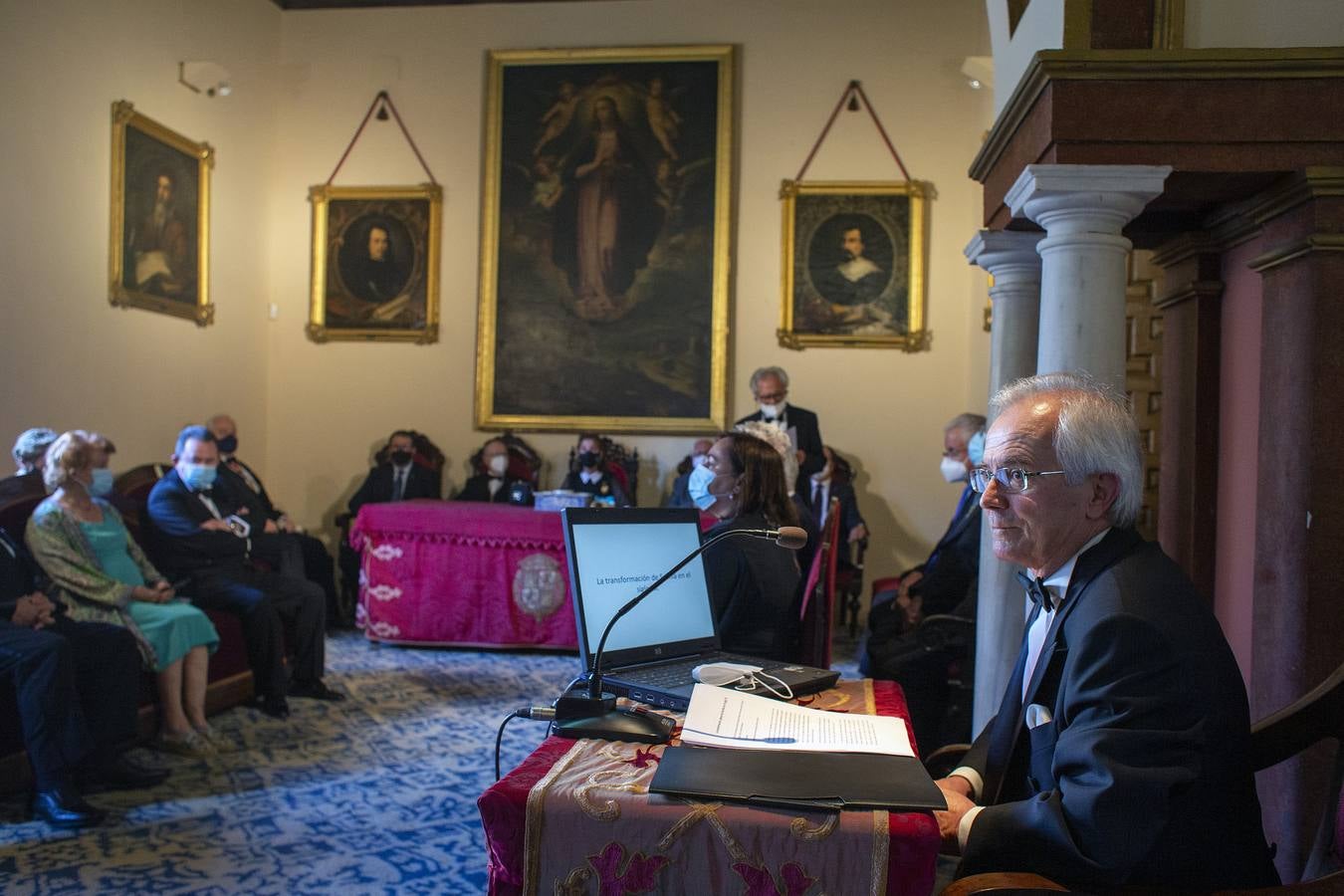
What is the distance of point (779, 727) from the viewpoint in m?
1.93

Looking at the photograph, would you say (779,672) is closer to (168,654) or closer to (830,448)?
(168,654)

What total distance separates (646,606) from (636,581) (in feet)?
0.24

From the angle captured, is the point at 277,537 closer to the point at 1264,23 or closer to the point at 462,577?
the point at 462,577

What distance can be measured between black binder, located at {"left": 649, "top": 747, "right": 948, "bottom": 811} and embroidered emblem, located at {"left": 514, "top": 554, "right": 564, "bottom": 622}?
5208mm

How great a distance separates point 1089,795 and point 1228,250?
2795 mm

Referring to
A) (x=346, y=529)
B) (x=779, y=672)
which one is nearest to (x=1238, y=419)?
(x=779, y=672)

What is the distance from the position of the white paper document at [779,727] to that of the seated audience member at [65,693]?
2.94m

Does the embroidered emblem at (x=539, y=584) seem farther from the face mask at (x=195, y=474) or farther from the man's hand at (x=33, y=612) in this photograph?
the man's hand at (x=33, y=612)

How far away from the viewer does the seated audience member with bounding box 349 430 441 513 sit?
874 cm

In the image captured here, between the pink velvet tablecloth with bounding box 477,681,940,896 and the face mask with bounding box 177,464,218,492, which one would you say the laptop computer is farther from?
the face mask with bounding box 177,464,218,492

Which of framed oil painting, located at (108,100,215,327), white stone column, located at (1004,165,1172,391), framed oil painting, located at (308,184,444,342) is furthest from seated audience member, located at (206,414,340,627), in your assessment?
white stone column, located at (1004,165,1172,391)

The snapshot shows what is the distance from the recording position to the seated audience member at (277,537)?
6.84 m

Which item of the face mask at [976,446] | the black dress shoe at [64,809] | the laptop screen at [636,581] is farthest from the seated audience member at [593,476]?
the laptop screen at [636,581]

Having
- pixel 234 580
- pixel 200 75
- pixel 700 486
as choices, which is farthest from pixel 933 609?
pixel 200 75
